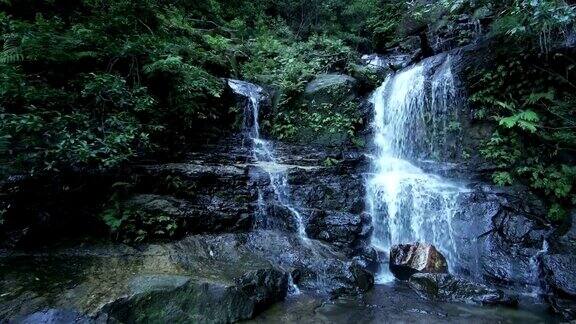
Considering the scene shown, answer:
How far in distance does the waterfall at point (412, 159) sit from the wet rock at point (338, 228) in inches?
20.2

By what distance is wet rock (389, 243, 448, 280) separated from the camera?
20.5 ft

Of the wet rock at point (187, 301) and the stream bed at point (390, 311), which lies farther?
the stream bed at point (390, 311)

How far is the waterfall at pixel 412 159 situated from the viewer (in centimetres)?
741

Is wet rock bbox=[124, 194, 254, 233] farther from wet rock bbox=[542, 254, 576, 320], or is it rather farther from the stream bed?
wet rock bbox=[542, 254, 576, 320]

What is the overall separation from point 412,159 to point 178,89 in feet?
21.6

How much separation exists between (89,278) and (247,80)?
9.42m

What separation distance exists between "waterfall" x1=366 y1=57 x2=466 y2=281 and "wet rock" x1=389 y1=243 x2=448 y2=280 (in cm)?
27

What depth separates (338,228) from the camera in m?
7.07

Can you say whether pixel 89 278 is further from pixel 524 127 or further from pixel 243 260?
pixel 524 127

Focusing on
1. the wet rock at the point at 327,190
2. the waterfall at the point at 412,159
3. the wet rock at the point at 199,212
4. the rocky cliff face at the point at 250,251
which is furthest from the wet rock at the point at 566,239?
the wet rock at the point at 199,212

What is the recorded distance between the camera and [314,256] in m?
6.13

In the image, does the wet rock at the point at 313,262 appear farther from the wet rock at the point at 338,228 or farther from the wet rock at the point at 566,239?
the wet rock at the point at 566,239

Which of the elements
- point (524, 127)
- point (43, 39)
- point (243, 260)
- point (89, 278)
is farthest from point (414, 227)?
point (43, 39)

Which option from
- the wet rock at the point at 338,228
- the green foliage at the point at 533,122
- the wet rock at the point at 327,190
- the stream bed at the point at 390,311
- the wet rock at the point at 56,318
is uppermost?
the green foliage at the point at 533,122
